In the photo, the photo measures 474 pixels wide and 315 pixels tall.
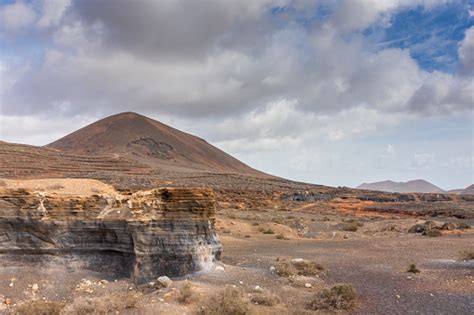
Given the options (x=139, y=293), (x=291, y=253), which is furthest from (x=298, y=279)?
(x=291, y=253)

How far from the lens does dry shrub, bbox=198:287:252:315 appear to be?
9.14 metres

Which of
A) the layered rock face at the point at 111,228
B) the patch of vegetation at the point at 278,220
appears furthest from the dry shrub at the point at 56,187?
the patch of vegetation at the point at 278,220

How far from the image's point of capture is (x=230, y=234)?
83.0 feet

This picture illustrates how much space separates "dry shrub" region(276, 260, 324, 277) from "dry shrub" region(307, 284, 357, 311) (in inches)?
93.3

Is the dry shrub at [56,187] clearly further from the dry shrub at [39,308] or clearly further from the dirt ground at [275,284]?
the dry shrub at [39,308]

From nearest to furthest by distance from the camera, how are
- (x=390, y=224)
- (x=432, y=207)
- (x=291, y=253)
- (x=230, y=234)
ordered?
(x=291, y=253) → (x=230, y=234) → (x=390, y=224) → (x=432, y=207)

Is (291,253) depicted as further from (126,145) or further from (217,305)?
(126,145)

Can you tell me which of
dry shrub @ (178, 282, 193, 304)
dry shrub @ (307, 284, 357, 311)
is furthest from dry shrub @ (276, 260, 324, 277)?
dry shrub @ (178, 282, 193, 304)

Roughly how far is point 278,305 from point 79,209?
6315 mm

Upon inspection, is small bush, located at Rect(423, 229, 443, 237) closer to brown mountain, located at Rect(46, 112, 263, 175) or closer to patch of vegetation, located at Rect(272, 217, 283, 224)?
patch of vegetation, located at Rect(272, 217, 283, 224)

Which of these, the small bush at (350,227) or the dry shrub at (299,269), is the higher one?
the small bush at (350,227)

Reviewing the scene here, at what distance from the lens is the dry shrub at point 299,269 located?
12.6 meters

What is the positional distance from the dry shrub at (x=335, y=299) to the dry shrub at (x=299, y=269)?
2.37 meters

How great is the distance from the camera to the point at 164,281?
440 inches
